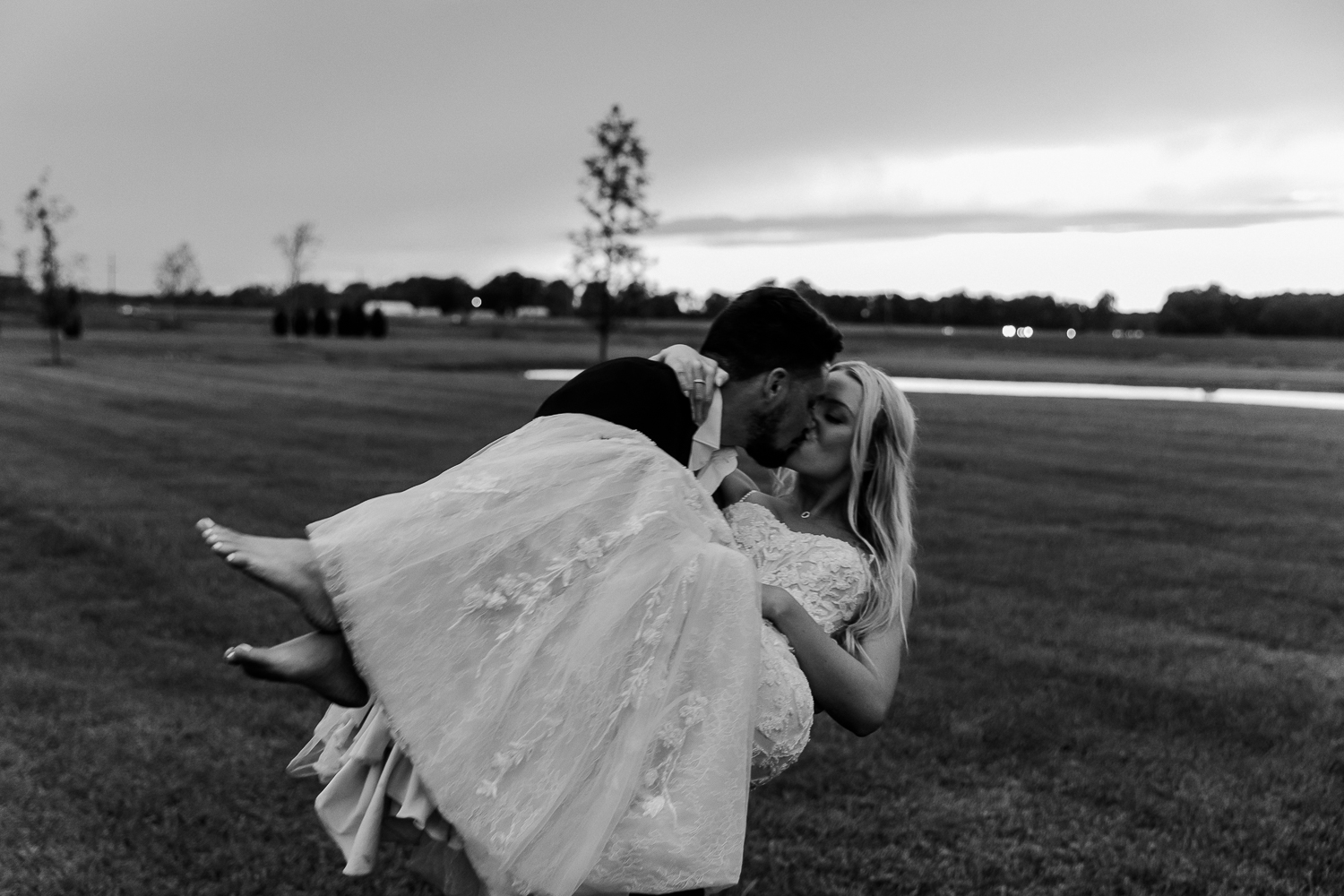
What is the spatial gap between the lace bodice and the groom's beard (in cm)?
24

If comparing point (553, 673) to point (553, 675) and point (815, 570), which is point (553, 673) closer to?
point (553, 675)

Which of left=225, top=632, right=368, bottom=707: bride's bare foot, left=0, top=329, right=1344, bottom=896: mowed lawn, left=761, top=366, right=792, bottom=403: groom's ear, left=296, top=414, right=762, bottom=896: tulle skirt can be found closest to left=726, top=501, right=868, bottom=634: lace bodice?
left=761, top=366, right=792, bottom=403: groom's ear

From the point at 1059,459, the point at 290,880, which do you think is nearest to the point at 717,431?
the point at 290,880

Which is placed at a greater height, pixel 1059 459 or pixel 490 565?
pixel 490 565

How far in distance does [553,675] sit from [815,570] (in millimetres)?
1101

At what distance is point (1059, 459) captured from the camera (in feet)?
57.9

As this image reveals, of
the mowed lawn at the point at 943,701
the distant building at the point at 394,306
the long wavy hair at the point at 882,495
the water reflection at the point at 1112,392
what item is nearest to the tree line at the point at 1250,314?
the water reflection at the point at 1112,392

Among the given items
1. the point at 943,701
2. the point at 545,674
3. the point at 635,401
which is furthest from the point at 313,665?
the point at 943,701

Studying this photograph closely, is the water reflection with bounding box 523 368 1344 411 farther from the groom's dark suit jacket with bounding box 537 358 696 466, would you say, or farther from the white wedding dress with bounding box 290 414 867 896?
the white wedding dress with bounding box 290 414 867 896

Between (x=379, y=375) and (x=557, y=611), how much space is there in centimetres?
3535

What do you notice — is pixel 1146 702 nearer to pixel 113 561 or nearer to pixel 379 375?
pixel 113 561

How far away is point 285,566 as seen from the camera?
2.54 metres

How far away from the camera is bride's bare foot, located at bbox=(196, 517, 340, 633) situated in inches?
98.7

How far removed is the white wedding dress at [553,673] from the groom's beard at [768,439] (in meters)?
0.71
